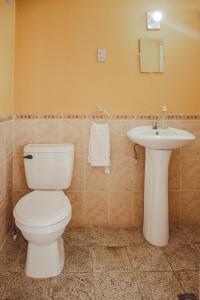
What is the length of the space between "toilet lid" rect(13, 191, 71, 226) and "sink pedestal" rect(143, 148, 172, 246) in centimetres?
71

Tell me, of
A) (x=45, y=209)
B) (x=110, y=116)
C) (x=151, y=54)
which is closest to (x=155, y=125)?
(x=110, y=116)

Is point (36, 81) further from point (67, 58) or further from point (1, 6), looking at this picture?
point (1, 6)

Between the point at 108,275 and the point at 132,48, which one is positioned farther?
the point at 132,48

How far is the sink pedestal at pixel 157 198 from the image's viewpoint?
198cm

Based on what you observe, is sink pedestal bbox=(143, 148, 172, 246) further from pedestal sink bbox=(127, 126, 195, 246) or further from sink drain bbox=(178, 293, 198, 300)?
sink drain bbox=(178, 293, 198, 300)

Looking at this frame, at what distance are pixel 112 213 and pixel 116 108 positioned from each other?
37.1 inches

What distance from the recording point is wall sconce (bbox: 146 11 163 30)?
2190 millimetres

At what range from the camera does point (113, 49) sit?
7.28 ft

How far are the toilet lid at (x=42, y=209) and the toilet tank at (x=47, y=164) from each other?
0.14 metres

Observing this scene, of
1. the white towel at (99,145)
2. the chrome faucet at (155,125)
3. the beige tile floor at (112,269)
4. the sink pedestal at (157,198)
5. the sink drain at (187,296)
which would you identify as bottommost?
the sink drain at (187,296)

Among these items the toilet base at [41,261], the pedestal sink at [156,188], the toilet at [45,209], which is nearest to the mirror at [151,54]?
the pedestal sink at [156,188]

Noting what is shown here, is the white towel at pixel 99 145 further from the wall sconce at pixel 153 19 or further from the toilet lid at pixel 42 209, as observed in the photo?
the wall sconce at pixel 153 19

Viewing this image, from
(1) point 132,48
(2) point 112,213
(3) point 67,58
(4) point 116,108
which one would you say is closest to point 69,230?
(2) point 112,213

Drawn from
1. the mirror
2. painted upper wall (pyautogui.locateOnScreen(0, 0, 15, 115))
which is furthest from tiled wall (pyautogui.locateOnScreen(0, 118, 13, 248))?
the mirror
